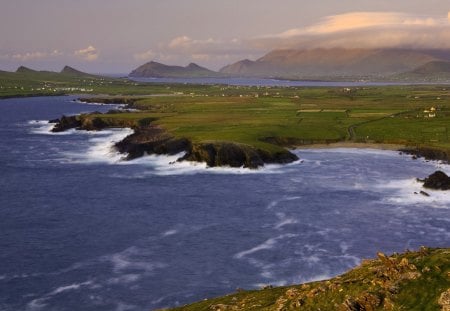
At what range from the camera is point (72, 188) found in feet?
363

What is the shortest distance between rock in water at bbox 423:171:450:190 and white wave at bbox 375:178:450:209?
1102 millimetres

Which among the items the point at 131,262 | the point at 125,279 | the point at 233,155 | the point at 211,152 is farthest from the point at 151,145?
the point at 125,279

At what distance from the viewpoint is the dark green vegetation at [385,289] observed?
35.3 meters

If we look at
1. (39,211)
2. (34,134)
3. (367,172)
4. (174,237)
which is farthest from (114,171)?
(34,134)

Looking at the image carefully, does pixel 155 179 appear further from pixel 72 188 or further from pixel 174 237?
pixel 174 237

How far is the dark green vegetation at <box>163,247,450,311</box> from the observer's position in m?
35.3

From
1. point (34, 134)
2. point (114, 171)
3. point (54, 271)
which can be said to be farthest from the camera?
point (34, 134)

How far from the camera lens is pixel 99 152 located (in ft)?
499

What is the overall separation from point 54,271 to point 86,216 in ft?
80.3

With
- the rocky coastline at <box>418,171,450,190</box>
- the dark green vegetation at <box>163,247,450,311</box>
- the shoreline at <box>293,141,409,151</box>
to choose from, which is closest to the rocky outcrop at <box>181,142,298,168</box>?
the shoreline at <box>293,141,409,151</box>

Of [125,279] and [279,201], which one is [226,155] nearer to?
[279,201]

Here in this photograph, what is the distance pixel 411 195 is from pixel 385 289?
6931cm

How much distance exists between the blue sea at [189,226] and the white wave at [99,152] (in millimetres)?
3967

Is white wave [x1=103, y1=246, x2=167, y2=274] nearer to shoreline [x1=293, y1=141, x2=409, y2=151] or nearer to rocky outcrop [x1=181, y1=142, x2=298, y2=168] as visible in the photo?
rocky outcrop [x1=181, y1=142, x2=298, y2=168]
